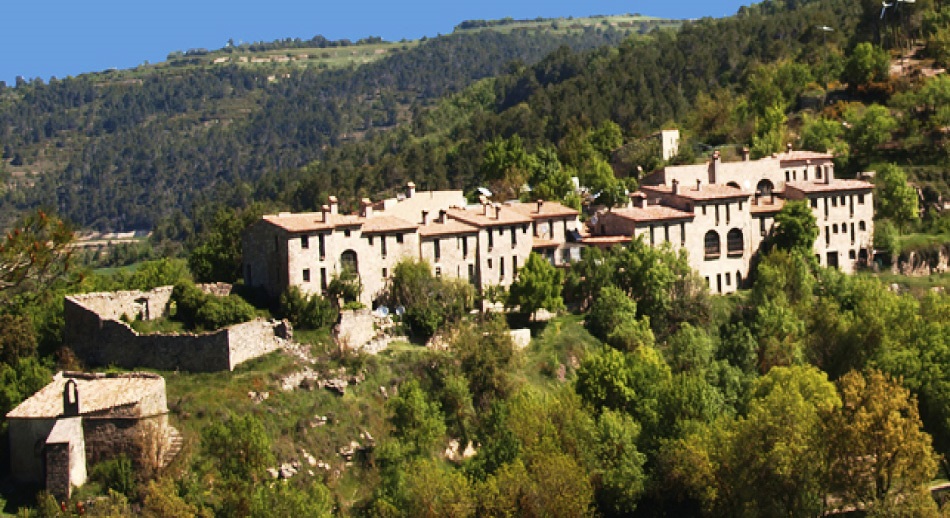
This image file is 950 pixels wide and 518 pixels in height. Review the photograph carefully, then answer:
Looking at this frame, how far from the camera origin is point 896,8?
101 metres

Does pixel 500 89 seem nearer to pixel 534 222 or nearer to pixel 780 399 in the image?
pixel 534 222

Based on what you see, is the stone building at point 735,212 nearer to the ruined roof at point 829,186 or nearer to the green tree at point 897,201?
the ruined roof at point 829,186

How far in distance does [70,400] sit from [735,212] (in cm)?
3300

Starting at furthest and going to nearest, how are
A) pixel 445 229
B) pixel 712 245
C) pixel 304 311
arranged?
pixel 712 245
pixel 445 229
pixel 304 311

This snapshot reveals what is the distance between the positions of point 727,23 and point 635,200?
238 feet

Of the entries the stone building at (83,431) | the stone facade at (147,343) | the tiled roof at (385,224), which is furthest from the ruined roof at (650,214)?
the stone building at (83,431)

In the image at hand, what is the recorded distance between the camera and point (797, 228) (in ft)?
213

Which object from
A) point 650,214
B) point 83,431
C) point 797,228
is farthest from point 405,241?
point 797,228

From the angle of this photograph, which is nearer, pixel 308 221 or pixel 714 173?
pixel 308 221

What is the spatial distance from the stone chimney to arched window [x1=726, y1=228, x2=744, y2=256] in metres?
32.3

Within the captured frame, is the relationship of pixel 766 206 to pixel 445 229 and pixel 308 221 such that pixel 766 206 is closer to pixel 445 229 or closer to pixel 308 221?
pixel 445 229

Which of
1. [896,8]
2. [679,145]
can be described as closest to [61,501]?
[679,145]

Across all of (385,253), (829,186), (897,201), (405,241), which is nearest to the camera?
(385,253)

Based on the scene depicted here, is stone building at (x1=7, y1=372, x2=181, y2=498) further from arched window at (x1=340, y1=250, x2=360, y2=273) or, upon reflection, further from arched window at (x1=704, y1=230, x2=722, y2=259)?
arched window at (x1=704, y1=230, x2=722, y2=259)
